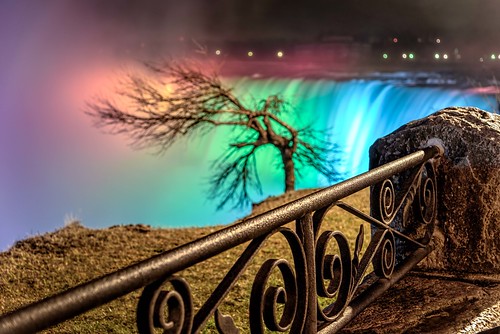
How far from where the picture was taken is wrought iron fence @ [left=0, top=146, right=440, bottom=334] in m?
1.48

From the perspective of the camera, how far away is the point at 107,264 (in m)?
9.73

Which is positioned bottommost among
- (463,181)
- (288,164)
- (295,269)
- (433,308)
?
(433,308)

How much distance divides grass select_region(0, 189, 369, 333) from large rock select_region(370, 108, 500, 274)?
3.11m

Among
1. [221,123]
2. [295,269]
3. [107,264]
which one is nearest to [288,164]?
[221,123]

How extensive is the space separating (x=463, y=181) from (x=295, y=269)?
1.55m

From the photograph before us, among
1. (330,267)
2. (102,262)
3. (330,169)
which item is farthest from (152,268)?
(330,169)

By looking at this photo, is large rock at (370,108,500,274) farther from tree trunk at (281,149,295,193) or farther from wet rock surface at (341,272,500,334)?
tree trunk at (281,149,295,193)

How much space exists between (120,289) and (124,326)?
5.38m

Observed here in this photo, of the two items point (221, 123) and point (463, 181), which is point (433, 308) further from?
point (221, 123)

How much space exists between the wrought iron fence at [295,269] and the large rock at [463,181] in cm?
10

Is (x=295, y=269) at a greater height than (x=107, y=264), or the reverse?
(x=107, y=264)

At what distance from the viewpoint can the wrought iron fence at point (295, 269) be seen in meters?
1.48

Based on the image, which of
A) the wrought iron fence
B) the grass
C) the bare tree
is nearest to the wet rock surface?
the wrought iron fence

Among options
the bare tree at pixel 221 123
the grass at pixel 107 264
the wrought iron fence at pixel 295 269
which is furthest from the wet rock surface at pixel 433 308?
the bare tree at pixel 221 123
